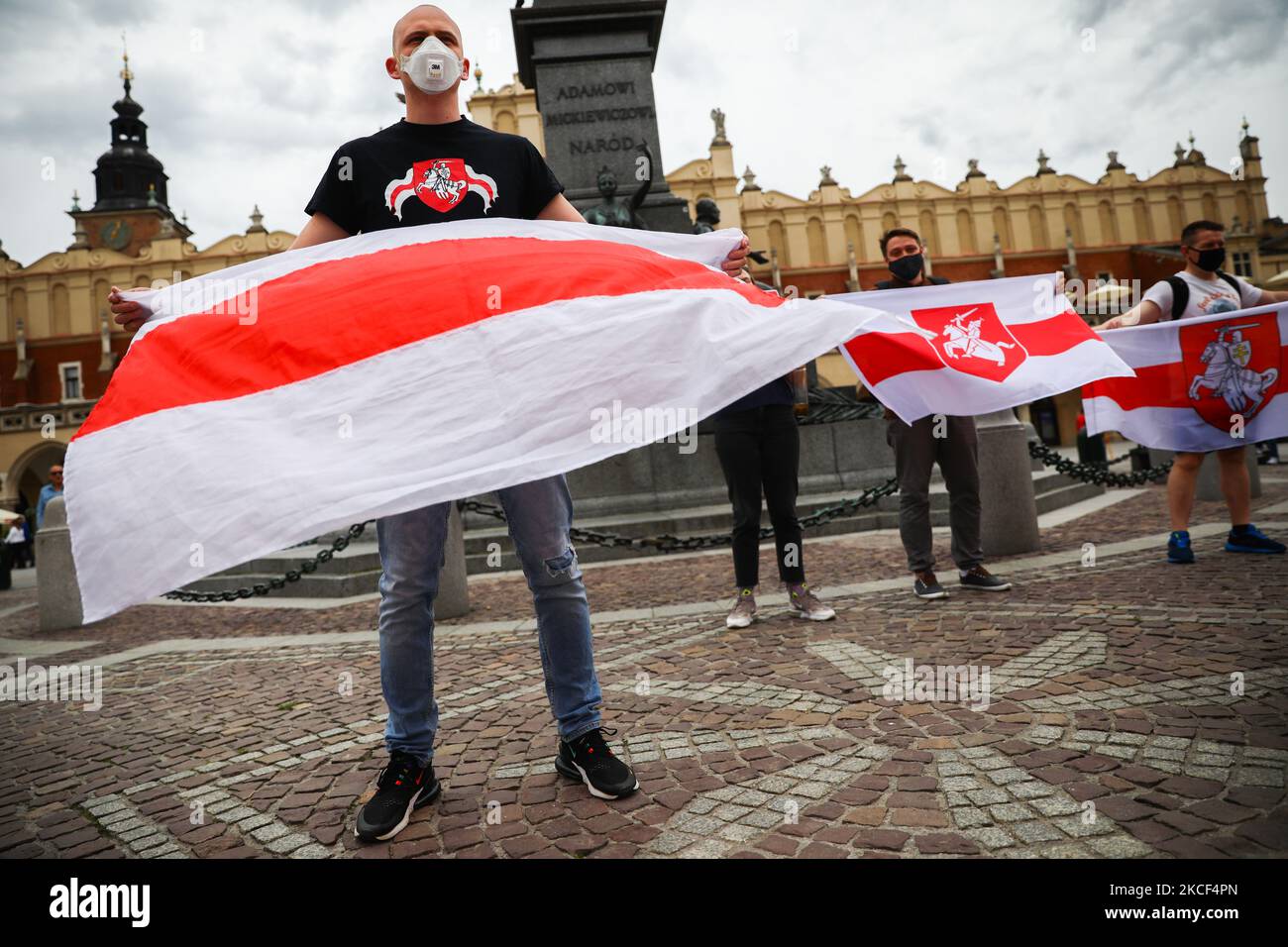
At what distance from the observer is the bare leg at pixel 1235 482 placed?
4.82 meters

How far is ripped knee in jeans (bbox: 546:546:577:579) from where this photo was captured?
221 centimetres

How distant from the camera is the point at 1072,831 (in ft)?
5.75

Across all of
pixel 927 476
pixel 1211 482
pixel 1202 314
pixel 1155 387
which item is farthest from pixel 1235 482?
pixel 1211 482

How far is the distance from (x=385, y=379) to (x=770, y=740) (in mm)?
1642

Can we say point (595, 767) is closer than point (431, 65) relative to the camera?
Yes

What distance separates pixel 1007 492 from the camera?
5.73 meters

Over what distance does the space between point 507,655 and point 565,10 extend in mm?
8776

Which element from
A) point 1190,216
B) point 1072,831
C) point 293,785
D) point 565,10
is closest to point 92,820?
point 293,785

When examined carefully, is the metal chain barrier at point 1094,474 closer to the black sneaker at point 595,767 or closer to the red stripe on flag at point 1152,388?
the red stripe on flag at point 1152,388

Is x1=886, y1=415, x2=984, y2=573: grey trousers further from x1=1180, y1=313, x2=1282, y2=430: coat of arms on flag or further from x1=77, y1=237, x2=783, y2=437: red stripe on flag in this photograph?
x1=77, y1=237, x2=783, y2=437: red stripe on flag

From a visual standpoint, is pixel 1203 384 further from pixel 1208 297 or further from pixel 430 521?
pixel 430 521

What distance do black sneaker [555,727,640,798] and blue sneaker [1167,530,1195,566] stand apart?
4.18m

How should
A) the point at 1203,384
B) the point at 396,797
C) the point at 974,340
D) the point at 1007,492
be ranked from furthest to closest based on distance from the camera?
the point at 1007,492 < the point at 1203,384 < the point at 974,340 < the point at 396,797

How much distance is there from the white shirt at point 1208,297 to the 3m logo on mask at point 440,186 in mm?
4698
